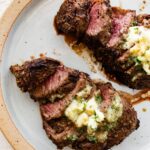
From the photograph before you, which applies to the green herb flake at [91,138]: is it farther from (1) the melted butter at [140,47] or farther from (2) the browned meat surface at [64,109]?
(1) the melted butter at [140,47]

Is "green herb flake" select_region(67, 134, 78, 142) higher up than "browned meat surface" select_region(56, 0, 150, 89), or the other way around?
"browned meat surface" select_region(56, 0, 150, 89)

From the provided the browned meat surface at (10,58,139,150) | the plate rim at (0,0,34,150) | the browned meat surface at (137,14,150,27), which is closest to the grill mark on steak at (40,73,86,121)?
the browned meat surface at (10,58,139,150)

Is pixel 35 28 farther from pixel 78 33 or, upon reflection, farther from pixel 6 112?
pixel 6 112

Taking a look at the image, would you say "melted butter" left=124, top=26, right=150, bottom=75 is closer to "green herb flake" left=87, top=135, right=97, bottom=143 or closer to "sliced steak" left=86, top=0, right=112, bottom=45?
"sliced steak" left=86, top=0, right=112, bottom=45

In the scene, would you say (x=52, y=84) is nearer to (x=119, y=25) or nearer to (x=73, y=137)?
(x=73, y=137)

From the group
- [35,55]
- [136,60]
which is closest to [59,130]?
[35,55]

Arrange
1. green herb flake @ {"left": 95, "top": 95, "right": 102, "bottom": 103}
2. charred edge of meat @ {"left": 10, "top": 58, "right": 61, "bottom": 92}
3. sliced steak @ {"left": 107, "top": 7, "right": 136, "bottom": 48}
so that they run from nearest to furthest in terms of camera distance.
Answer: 1. charred edge of meat @ {"left": 10, "top": 58, "right": 61, "bottom": 92}
2. green herb flake @ {"left": 95, "top": 95, "right": 102, "bottom": 103}
3. sliced steak @ {"left": 107, "top": 7, "right": 136, "bottom": 48}

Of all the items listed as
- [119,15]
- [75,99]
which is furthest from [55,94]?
[119,15]
